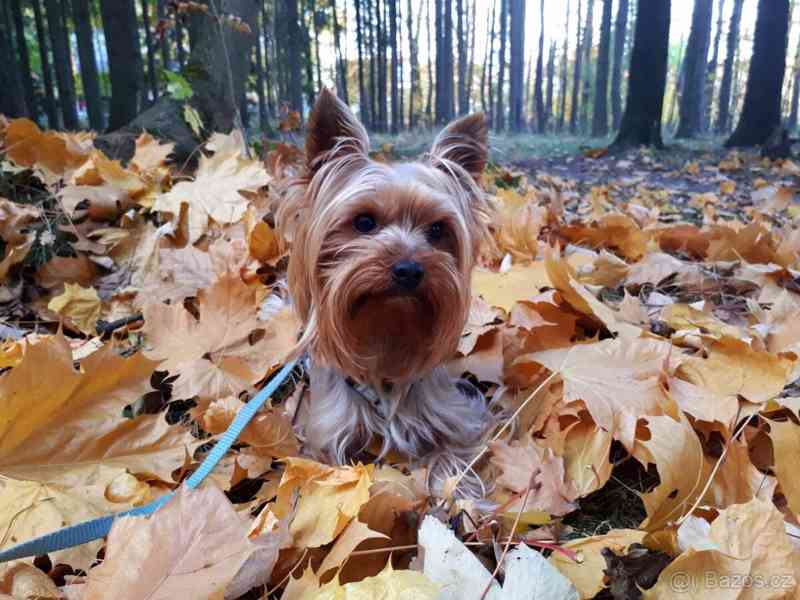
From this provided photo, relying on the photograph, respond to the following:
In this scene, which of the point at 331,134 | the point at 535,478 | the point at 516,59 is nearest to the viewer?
the point at 535,478

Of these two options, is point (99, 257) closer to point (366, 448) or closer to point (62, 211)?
point (62, 211)

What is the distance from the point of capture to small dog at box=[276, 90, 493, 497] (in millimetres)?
2441

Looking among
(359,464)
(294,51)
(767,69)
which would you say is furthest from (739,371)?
(294,51)

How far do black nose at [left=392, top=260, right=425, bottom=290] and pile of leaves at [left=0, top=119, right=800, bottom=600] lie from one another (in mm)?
555

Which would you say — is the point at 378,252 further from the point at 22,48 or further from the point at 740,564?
the point at 22,48

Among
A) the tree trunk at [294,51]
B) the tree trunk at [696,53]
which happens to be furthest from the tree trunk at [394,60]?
the tree trunk at [696,53]

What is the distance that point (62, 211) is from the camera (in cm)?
350

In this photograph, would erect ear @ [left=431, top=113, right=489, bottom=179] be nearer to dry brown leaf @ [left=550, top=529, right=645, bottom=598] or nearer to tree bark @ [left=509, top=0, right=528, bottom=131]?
dry brown leaf @ [left=550, top=529, right=645, bottom=598]

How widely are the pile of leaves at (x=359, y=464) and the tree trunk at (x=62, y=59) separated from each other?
1982 centimetres

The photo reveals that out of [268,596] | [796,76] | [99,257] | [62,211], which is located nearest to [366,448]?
[268,596]

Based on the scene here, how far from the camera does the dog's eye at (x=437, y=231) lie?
2697mm

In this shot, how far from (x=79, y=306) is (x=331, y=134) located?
4.82 feet

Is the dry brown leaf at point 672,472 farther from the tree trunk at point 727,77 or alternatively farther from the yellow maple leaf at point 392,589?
the tree trunk at point 727,77

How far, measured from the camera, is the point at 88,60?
19656 mm
